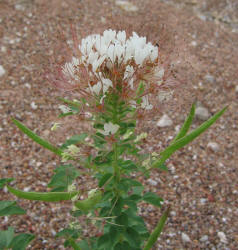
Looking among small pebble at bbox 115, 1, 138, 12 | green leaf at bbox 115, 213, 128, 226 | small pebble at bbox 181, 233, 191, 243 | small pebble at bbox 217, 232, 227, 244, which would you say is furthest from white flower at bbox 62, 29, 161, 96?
small pebble at bbox 115, 1, 138, 12

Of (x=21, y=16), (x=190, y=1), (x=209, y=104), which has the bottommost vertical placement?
(x=209, y=104)

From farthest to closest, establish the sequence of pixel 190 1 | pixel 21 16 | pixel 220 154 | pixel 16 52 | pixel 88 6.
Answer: pixel 190 1
pixel 88 6
pixel 21 16
pixel 16 52
pixel 220 154

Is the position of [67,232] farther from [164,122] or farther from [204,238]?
[164,122]

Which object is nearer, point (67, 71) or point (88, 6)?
point (67, 71)

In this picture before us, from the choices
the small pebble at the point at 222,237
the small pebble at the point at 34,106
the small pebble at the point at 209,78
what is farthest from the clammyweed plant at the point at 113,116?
the small pebble at the point at 209,78

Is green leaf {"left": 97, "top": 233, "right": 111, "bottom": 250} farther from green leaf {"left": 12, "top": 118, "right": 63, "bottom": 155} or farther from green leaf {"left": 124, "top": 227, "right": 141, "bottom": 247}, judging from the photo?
green leaf {"left": 12, "top": 118, "right": 63, "bottom": 155}

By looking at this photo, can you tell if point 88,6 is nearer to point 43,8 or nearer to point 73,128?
point 43,8

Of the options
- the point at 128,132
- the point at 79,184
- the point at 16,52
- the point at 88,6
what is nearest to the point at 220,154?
the point at 79,184
